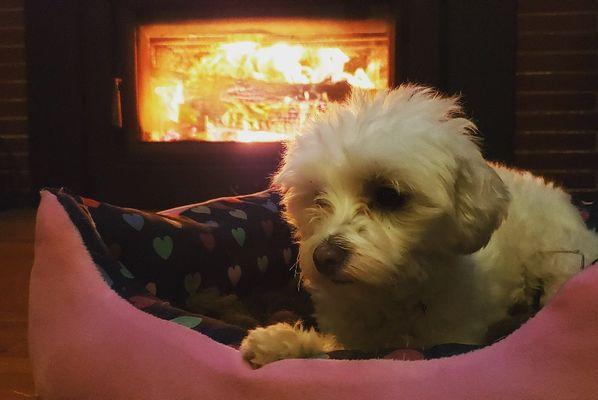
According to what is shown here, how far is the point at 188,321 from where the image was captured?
0.99 meters

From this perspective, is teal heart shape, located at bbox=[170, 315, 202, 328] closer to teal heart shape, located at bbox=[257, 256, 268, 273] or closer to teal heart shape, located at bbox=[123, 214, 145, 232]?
teal heart shape, located at bbox=[123, 214, 145, 232]

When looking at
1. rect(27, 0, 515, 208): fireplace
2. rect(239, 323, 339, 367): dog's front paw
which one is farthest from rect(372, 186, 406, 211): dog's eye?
rect(27, 0, 515, 208): fireplace

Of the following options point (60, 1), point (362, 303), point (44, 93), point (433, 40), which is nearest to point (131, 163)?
point (44, 93)

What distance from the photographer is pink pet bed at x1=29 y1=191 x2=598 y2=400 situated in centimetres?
79

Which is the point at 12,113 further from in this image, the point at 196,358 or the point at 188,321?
the point at 196,358

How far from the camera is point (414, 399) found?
2.58ft

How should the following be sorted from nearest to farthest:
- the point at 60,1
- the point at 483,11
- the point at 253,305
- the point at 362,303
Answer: the point at 362,303 < the point at 253,305 < the point at 483,11 < the point at 60,1

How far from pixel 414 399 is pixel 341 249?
0.80ft

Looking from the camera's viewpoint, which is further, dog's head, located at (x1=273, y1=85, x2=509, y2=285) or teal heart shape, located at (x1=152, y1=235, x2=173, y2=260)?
→ teal heart shape, located at (x1=152, y1=235, x2=173, y2=260)

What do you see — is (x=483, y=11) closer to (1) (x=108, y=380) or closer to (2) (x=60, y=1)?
(2) (x=60, y=1)

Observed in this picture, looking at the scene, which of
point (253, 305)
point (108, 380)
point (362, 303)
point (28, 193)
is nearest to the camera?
point (108, 380)

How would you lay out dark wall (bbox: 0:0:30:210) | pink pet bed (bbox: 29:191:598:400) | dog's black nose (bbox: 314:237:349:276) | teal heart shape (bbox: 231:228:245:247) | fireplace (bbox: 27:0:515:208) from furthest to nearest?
dark wall (bbox: 0:0:30:210) < fireplace (bbox: 27:0:515:208) < teal heart shape (bbox: 231:228:245:247) < dog's black nose (bbox: 314:237:349:276) < pink pet bed (bbox: 29:191:598:400)

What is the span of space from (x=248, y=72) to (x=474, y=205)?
2.04 metres

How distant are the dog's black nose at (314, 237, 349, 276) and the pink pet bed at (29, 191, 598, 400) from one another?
0.50 ft
